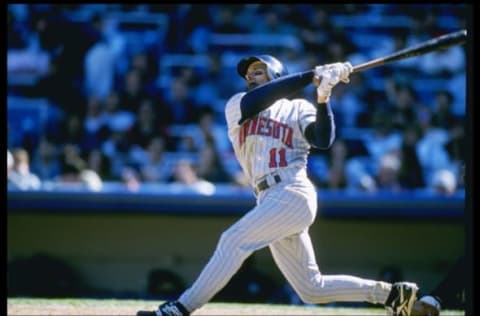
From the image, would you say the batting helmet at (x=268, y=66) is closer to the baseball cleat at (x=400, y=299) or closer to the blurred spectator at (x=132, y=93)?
the baseball cleat at (x=400, y=299)

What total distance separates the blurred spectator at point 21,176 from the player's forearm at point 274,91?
450 centimetres

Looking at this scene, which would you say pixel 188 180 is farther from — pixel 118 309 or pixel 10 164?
pixel 118 309

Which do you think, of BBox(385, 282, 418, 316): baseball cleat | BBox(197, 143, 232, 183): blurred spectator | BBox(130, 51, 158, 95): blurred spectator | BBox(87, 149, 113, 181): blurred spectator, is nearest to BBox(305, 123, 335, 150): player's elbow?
BBox(385, 282, 418, 316): baseball cleat

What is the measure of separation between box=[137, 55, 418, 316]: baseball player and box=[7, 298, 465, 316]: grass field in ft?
4.53

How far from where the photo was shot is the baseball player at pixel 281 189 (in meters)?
4.85

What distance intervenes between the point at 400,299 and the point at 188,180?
4152mm

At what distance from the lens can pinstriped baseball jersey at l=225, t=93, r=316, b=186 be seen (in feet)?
16.4

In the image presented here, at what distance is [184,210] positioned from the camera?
8.79 meters

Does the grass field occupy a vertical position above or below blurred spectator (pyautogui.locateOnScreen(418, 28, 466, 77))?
below

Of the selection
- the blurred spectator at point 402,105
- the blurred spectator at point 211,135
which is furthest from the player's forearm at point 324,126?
the blurred spectator at point 402,105

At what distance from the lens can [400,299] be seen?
16.9 feet

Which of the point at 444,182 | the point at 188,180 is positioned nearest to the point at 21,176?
the point at 188,180

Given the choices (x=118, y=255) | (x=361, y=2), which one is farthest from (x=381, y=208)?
(x=361, y=2)

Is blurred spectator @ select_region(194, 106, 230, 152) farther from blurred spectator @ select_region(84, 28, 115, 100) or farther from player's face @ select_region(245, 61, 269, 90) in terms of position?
player's face @ select_region(245, 61, 269, 90)
